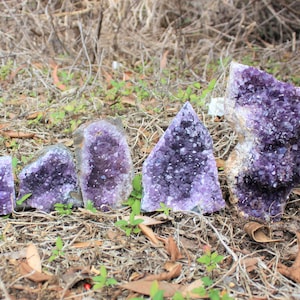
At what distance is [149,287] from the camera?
63.7 inches

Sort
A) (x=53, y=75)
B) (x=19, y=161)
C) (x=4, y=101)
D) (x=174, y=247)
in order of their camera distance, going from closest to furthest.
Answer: (x=174, y=247) < (x=19, y=161) < (x=4, y=101) < (x=53, y=75)

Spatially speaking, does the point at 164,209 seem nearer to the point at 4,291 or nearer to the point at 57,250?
the point at 57,250

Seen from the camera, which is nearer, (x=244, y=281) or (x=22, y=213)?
(x=244, y=281)

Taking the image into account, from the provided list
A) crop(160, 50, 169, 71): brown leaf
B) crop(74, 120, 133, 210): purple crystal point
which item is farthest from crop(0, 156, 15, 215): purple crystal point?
crop(160, 50, 169, 71): brown leaf

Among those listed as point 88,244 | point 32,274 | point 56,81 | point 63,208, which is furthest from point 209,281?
point 56,81

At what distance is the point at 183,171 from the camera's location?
2021 millimetres

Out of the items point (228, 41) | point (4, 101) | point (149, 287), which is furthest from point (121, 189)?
point (228, 41)

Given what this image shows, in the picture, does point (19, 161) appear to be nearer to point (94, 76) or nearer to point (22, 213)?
point (22, 213)

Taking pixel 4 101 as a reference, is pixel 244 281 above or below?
above

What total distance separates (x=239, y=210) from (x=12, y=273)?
3.01ft

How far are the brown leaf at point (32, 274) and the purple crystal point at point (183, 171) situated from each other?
1.68 ft

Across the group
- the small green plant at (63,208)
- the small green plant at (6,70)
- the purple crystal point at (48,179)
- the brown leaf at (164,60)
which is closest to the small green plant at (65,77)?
the small green plant at (6,70)

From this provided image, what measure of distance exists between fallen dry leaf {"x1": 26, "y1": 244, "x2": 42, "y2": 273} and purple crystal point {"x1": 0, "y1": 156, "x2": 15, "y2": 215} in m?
0.24

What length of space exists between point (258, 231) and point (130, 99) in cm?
134
